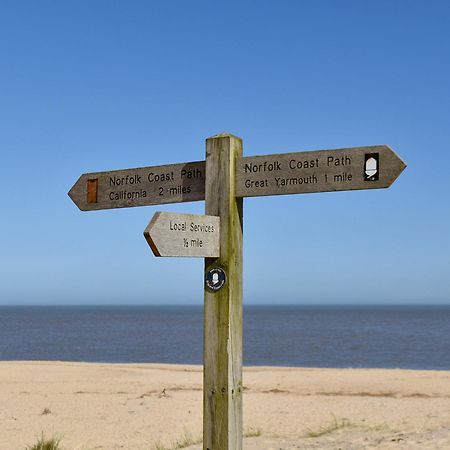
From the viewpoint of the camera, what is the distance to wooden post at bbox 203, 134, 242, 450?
4.48 metres

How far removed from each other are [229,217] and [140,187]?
0.81 meters

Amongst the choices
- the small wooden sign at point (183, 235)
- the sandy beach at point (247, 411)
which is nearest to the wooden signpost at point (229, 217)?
the small wooden sign at point (183, 235)

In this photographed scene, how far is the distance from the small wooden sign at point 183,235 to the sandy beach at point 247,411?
4.15m

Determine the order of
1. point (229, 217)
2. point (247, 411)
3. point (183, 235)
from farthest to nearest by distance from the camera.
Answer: point (247, 411), point (229, 217), point (183, 235)

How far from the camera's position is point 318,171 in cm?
452

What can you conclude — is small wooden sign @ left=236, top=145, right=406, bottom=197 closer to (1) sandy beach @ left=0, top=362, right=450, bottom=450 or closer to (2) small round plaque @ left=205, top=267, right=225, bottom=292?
(2) small round plaque @ left=205, top=267, right=225, bottom=292

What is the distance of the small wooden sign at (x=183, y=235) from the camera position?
4109 mm

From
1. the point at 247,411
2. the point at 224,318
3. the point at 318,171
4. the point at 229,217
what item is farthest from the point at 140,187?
the point at 247,411

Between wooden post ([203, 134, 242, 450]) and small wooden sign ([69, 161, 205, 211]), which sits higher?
small wooden sign ([69, 161, 205, 211])

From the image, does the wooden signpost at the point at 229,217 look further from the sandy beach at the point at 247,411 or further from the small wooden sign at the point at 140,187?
the sandy beach at the point at 247,411

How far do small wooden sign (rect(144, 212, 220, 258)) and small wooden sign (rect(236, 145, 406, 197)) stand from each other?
0.35 metres

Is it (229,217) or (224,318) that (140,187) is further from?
(224,318)

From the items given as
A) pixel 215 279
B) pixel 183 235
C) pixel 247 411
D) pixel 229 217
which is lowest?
pixel 247 411

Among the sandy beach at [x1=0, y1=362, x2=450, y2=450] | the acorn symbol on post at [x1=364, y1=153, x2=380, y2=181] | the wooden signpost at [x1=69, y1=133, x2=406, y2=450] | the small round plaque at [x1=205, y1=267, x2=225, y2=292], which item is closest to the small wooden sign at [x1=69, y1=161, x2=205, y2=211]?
the wooden signpost at [x1=69, y1=133, x2=406, y2=450]
